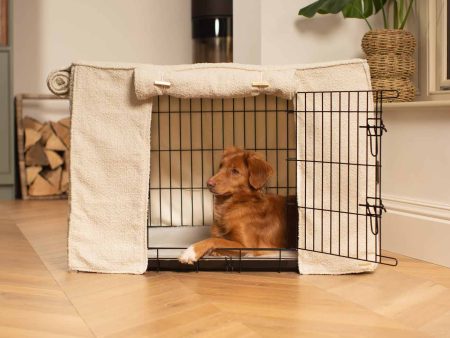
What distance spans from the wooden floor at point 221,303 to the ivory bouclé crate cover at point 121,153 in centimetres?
7

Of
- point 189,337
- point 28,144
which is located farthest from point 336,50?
point 28,144

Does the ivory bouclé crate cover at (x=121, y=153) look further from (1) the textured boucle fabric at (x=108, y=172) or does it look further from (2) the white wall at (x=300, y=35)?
(2) the white wall at (x=300, y=35)

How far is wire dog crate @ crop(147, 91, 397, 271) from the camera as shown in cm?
235

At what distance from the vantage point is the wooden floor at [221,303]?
173cm

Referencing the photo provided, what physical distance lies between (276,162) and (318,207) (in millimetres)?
412

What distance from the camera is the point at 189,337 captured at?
166 cm

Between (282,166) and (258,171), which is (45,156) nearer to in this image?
(282,166)

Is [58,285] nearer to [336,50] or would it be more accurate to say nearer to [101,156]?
[101,156]

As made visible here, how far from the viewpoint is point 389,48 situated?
2910 millimetres

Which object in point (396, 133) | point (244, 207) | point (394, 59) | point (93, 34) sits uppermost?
point (93, 34)

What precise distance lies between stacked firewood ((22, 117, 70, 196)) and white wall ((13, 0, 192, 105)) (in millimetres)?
340

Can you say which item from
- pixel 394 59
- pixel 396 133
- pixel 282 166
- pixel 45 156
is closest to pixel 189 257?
pixel 282 166

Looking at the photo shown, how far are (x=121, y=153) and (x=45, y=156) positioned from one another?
2.64 m

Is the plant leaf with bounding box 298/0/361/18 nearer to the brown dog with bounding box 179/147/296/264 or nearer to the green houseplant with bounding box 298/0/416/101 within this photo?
the green houseplant with bounding box 298/0/416/101
